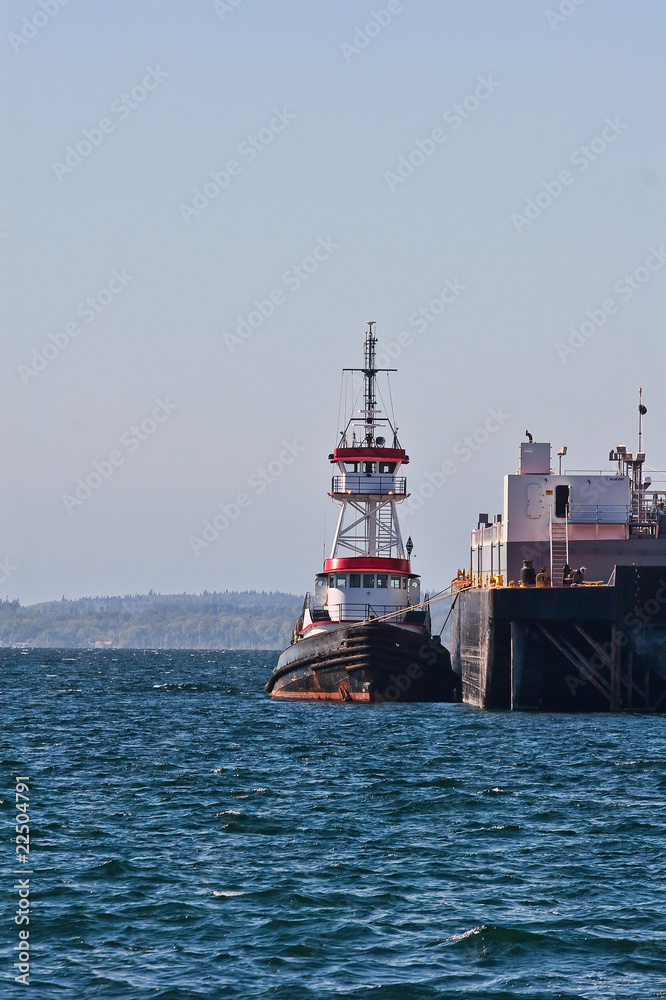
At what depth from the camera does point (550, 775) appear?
93.6ft

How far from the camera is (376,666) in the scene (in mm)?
47094

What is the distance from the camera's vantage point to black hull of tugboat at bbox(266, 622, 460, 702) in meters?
47.0

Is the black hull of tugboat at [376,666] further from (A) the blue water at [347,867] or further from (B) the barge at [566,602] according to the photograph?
(A) the blue water at [347,867]

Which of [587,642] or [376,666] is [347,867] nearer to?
[587,642]

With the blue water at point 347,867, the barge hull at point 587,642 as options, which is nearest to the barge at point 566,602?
the barge hull at point 587,642

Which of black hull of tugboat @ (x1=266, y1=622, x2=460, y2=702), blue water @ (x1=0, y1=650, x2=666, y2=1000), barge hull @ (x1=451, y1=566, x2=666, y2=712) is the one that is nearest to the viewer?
blue water @ (x1=0, y1=650, x2=666, y2=1000)

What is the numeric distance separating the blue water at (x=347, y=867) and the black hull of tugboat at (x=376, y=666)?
1019 cm

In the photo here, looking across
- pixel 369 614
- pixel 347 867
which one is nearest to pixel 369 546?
pixel 369 614

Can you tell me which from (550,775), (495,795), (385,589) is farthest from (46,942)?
(385,589)

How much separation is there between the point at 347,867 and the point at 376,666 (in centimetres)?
2754

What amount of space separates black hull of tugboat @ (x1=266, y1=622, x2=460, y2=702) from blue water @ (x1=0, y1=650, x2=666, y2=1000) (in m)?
10.2

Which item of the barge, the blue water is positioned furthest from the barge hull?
the blue water

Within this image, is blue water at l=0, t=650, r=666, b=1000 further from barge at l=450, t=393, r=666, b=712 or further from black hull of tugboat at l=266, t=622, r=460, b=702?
black hull of tugboat at l=266, t=622, r=460, b=702

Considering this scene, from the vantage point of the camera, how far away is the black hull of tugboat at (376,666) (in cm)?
4700
